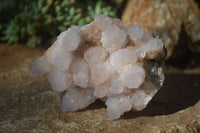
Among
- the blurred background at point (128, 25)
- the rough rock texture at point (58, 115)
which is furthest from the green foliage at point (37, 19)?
the rough rock texture at point (58, 115)

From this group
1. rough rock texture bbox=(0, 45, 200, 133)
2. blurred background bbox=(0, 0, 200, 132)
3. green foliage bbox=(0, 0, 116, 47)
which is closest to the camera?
rough rock texture bbox=(0, 45, 200, 133)

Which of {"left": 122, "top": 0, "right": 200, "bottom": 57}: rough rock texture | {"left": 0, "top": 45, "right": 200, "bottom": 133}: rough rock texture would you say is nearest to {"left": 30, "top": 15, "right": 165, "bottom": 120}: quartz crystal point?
{"left": 0, "top": 45, "right": 200, "bottom": 133}: rough rock texture

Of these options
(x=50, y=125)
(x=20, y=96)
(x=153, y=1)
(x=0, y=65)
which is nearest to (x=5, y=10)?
(x=0, y=65)

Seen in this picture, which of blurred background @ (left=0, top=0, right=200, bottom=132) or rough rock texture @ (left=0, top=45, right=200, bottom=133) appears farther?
blurred background @ (left=0, top=0, right=200, bottom=132)

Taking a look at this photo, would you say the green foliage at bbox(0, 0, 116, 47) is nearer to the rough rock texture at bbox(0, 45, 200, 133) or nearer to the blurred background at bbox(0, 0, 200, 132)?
the blurred background at bbox(0, 0, 200, 132)

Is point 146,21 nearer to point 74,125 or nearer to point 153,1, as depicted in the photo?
point 153,1

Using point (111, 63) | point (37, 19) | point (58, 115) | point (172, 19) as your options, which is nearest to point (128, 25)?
point (172, 19)
